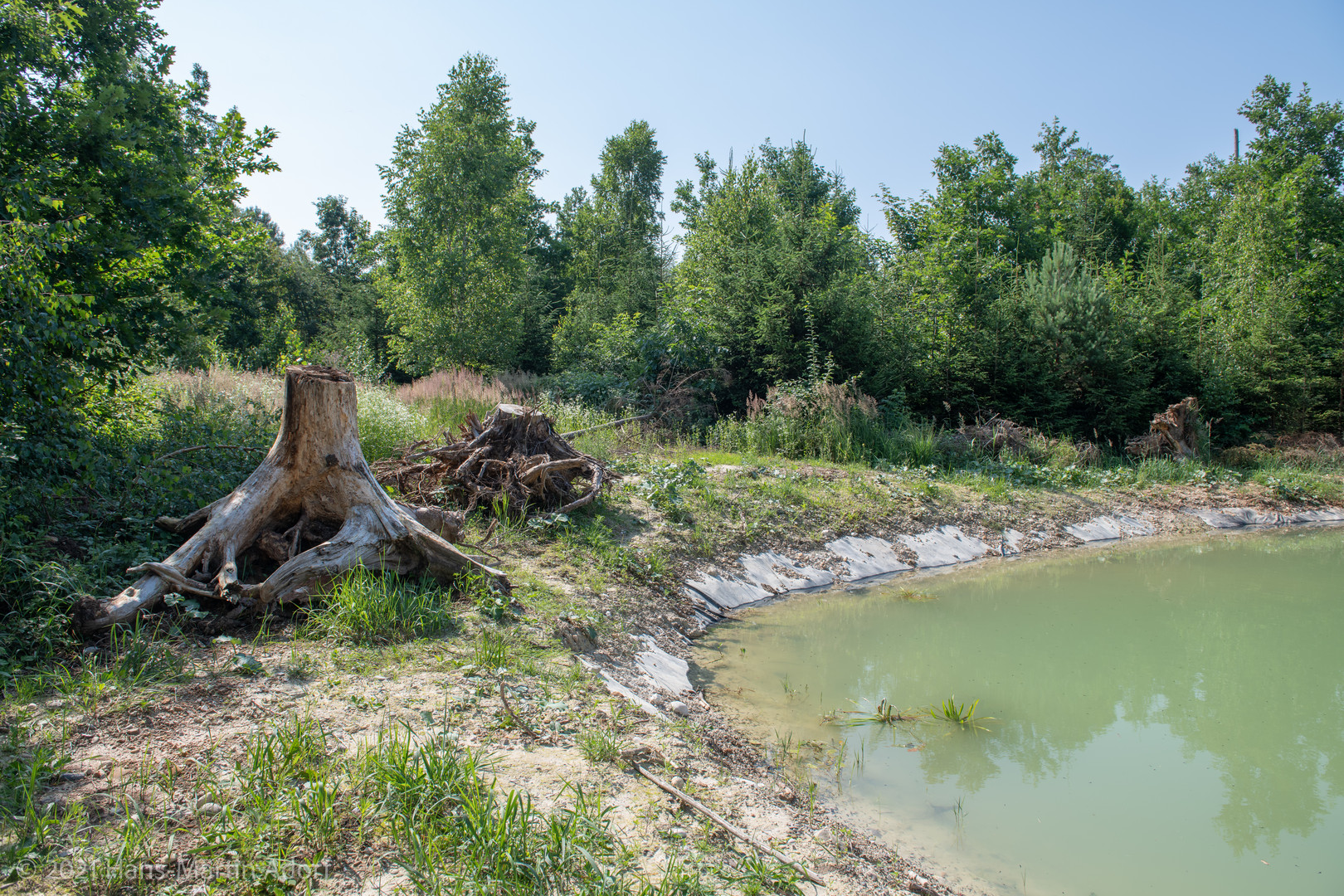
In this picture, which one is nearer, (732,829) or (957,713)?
(732,829)

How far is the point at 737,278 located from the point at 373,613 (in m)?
11.8

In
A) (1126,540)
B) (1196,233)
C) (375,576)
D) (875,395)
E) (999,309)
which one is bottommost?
(1126,540)

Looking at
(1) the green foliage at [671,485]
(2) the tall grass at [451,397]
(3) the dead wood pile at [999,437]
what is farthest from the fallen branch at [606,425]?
(3) the dead wood pile at [999,437]

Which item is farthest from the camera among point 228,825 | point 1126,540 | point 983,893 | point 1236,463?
point 1236,463

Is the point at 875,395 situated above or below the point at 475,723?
above

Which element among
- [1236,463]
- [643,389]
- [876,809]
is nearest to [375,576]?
[876,809]

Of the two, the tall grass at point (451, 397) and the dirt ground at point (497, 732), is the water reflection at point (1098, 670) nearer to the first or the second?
the dirt ground at point (497, 732)

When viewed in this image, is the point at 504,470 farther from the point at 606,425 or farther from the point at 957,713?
the point at 957,713

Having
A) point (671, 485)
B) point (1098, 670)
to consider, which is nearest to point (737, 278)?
point (671, 485)

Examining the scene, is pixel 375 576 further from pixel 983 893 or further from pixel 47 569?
pixel 983 893

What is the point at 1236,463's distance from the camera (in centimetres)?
1477

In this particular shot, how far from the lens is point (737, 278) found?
1448cm

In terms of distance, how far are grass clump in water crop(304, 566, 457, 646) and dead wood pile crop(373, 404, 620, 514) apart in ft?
6.83

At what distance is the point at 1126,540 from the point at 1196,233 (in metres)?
22.9
